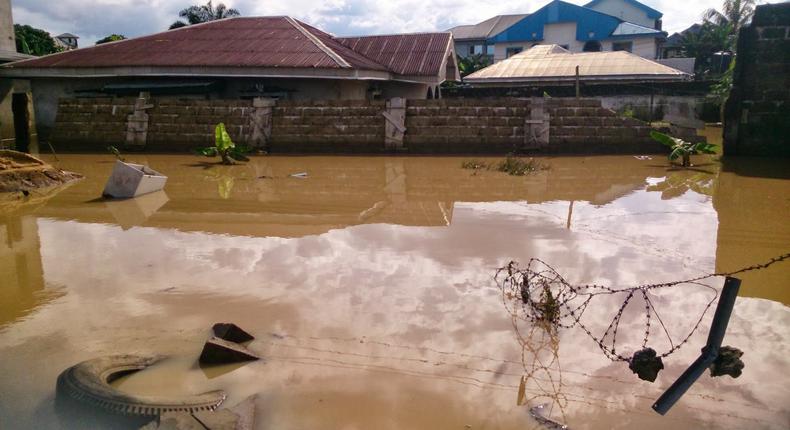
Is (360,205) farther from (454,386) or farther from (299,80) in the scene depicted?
(299,80)

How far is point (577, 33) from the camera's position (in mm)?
45594

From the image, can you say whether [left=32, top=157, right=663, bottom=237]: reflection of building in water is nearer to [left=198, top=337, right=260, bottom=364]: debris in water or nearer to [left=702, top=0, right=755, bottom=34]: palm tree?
[left=198, top=337, right=260, bottom=364]: debris in water

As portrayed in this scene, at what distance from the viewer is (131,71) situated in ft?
58.4

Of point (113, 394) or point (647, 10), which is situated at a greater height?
point (647, 10)

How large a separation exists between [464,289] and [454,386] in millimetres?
1715

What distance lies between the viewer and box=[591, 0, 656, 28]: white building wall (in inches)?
2028

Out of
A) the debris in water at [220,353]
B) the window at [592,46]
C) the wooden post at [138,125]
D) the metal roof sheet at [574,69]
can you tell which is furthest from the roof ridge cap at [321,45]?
the window at [592,46]

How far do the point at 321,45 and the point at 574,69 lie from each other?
432 inches

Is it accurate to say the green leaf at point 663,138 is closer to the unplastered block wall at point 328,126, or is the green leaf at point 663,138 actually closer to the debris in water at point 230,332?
the unplastered block wall at point 328,126

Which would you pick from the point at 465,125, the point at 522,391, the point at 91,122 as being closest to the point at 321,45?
the point at 465,125

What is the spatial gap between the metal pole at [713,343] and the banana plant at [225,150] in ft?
41.2

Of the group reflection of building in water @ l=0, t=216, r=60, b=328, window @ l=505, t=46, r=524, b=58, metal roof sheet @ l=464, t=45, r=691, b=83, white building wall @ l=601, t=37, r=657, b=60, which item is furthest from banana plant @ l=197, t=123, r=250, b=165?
white building wall @ l=601, t=37, r=657, b=60

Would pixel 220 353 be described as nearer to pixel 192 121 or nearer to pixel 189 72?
pixel 192 121

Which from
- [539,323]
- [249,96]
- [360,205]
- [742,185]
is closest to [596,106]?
[742,185]
